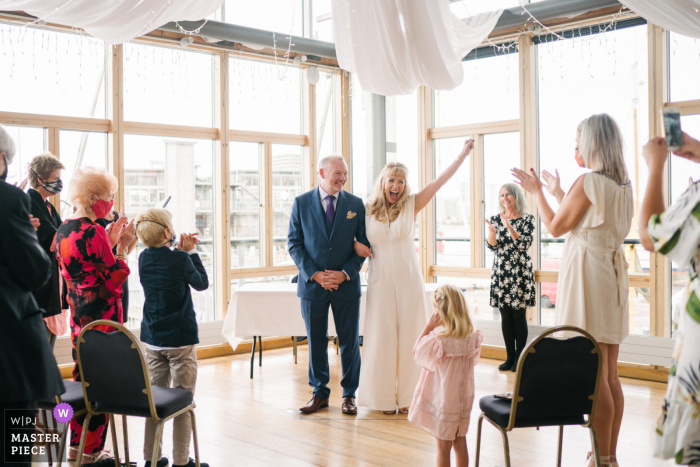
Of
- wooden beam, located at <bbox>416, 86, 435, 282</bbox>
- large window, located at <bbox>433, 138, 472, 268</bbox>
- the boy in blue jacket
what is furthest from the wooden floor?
wooden beam, located at <bbox>416, 86, 435, 282</bbox>

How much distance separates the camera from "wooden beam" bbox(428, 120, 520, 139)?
674cm

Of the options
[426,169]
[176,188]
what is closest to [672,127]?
[426,169]

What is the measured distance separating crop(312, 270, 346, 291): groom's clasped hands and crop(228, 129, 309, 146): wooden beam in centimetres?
329

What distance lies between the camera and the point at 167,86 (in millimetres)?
6688

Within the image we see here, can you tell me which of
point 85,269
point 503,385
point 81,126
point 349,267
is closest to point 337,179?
point 349,267

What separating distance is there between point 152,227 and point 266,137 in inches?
167

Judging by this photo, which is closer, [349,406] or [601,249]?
[601,249]

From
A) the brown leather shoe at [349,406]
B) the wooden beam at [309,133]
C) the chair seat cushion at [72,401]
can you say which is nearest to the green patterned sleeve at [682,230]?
the chair seat cushion at [72,401]

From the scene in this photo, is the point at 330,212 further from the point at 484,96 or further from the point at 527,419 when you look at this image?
the point at 484,96

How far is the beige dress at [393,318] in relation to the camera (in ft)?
14.4

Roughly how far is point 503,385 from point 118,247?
3.52 m

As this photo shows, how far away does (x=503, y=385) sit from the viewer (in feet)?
17.5

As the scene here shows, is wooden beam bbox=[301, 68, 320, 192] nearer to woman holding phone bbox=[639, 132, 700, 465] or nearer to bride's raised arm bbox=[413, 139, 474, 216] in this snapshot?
bride's raised arm bbox=[413, 139, 474, 216]

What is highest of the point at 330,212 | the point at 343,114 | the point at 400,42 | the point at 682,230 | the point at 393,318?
the point at 343,114
